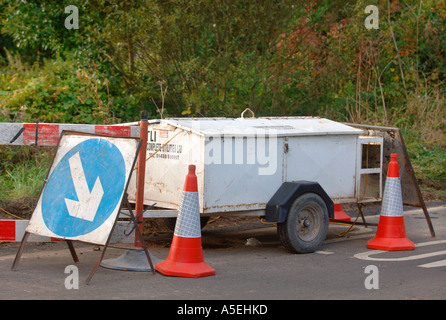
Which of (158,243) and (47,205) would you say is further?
(158,243)

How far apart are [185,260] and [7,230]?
1884 mm

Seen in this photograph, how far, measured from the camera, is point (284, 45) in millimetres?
12844

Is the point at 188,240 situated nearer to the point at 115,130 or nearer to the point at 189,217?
the point at 189,217

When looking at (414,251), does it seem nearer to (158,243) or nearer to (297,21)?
(158,243)

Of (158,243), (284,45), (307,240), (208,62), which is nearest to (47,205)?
(158,243)

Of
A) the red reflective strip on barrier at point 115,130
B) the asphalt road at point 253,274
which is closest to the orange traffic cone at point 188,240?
the asphalt road at point 253,274

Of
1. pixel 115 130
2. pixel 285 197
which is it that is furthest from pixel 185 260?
pixel 115 130

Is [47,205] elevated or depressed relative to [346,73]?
depressed

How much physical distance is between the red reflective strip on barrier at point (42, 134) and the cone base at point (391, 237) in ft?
13.0

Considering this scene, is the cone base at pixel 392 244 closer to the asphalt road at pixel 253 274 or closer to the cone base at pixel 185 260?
the asphalt road at pixel 253 274

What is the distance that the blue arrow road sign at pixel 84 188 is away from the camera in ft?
21.0

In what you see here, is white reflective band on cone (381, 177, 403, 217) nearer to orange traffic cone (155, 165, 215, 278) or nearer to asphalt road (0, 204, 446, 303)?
asphalt road (0, 204, 446, 303)
